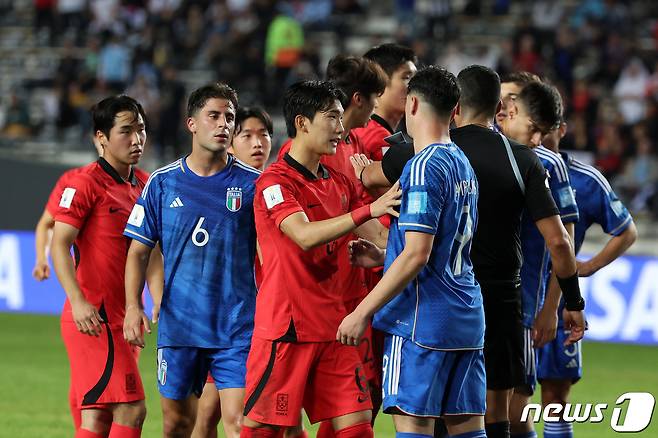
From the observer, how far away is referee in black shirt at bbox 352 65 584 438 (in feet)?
18.2

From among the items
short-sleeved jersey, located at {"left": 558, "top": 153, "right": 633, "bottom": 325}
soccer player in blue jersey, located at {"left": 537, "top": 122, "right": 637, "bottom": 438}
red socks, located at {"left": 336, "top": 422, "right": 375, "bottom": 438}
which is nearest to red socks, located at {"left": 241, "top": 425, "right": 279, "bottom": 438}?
red socks, located at {"left": 336, "top": 422, "right": 375, "bottom": 438}

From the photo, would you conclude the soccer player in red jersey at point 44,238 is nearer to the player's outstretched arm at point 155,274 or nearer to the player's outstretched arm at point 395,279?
the player's outstretched arm at point 155,274

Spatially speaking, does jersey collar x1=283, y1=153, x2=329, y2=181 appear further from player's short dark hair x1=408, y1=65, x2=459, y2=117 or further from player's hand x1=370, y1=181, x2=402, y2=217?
player's short dark hair x1=408, y1=65, x2=459, y2=117

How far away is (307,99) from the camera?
559cm

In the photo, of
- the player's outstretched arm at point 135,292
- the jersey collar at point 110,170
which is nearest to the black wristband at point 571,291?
the player's outstretched arm at point 135,292

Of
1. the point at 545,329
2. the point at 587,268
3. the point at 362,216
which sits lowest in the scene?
the point at 545,329

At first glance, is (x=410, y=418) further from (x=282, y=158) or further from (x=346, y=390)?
(x=282, y=158)

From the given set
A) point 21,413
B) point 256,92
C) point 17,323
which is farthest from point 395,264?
point 256,92

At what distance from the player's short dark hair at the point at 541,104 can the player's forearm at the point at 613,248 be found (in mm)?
1007

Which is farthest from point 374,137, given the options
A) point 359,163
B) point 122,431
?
point 122,431

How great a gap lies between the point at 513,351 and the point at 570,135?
11043 mm

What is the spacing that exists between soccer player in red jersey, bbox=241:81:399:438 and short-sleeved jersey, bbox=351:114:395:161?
92 centimetres

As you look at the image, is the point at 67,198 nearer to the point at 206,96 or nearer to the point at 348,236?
the point at 206,96

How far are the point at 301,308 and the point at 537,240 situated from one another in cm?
164
